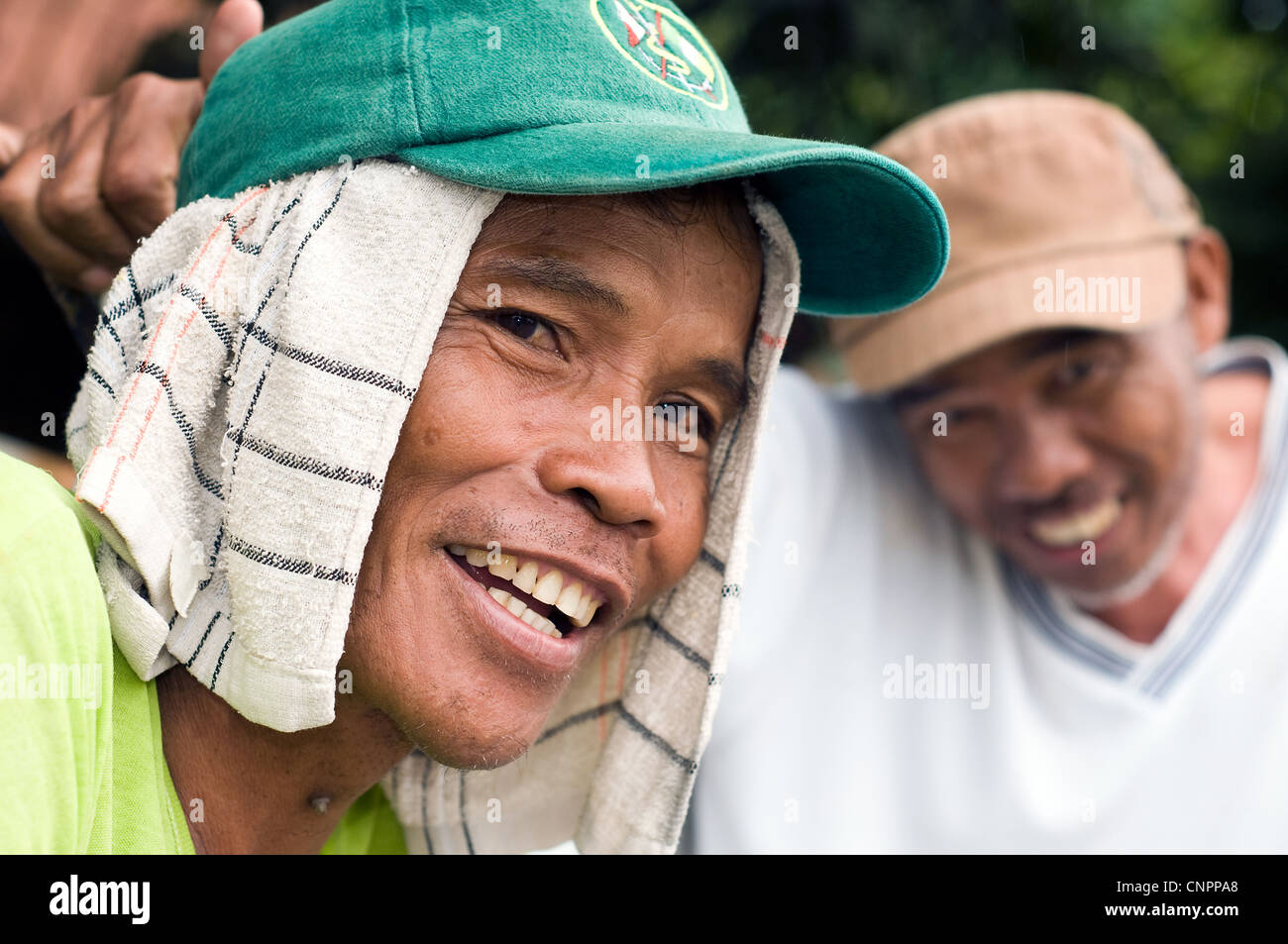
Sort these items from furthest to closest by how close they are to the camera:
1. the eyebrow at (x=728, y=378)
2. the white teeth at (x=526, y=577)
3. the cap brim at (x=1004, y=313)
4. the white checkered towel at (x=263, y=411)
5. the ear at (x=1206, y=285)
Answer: the ear at (x=1206, y=285)
the cap brim at (x=1004, y=313)
the eyebrow at (x=728, y=378)
the white teeth at (x=526, y=577)
the white checkered towel at (x=263, y=411)

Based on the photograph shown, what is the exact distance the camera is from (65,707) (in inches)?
41.5

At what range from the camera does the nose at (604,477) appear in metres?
1.21

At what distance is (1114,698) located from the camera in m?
2.66

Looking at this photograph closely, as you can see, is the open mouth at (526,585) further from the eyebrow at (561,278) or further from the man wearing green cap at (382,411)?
the eyebrow at (561,278)

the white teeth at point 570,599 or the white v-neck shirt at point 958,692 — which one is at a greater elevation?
the white teeth at point 570,599

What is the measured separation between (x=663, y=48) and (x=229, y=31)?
26.4 inches

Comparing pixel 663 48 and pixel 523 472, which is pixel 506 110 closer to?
pixel 663 48

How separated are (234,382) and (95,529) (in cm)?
20

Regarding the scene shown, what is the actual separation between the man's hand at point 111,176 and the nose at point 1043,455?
173 centimetres

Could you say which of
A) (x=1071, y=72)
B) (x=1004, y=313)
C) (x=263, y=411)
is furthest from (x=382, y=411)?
(x=1071, y=72)

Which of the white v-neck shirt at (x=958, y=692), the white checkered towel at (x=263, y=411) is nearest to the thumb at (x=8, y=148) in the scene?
the white checkered towel at (x=263, y=411)

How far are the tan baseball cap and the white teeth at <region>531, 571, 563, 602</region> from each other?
146 cm
